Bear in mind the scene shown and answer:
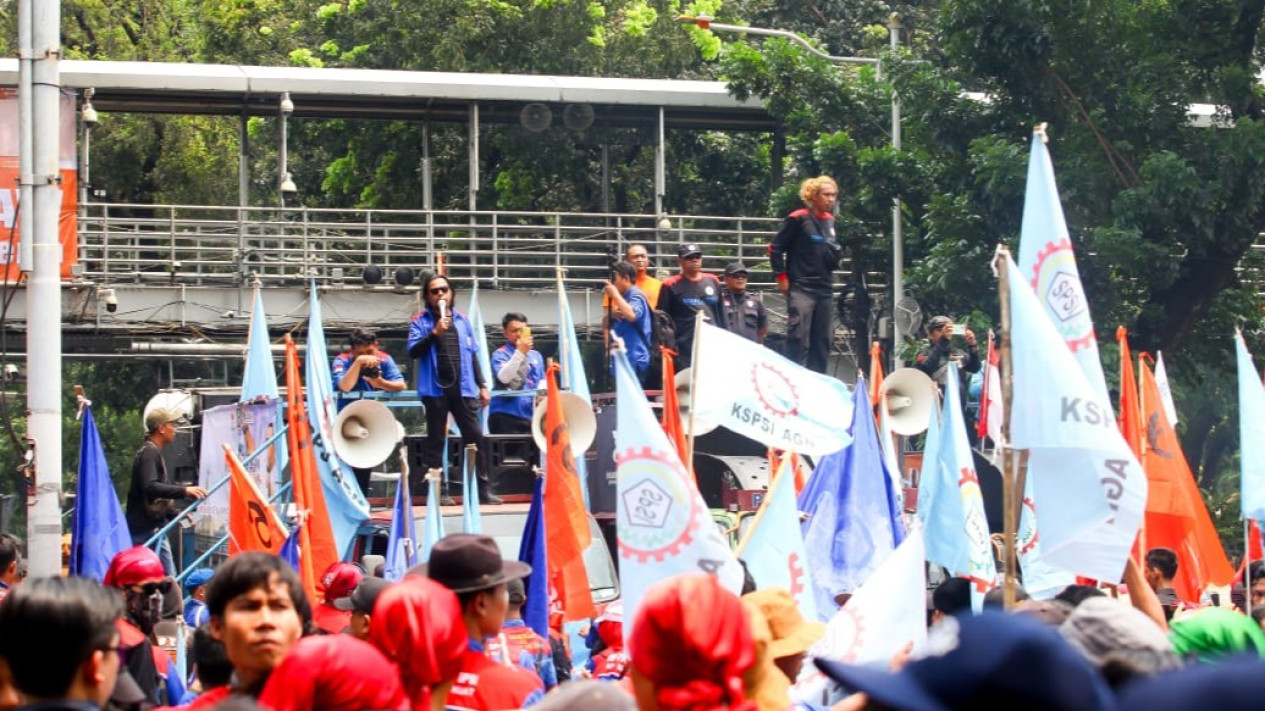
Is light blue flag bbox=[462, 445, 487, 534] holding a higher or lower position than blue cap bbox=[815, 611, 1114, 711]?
lower

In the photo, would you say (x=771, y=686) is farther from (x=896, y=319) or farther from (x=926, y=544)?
(x=896, y=319)

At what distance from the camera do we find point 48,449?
9484 mm

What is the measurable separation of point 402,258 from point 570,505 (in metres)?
15.5

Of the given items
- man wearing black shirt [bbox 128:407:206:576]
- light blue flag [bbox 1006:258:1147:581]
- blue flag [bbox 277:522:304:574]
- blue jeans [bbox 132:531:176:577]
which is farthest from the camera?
blue jeans [bbox 132:531:176:577]

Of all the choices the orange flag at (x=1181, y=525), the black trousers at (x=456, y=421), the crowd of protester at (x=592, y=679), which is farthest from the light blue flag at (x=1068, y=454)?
the black trousers at (x=456, y=421)

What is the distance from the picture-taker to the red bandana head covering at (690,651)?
12.7ft

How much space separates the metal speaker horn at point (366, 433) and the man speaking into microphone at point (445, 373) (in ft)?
1.81

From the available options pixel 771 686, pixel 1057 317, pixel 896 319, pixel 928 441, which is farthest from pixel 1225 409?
pixel 771 686

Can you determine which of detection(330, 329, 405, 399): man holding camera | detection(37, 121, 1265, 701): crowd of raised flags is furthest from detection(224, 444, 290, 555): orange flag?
detection(330, 329, 405, 399): man holding camera

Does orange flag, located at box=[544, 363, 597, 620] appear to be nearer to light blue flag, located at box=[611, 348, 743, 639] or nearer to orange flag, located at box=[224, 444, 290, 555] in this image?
orange flag, located at box=[224, 444, 290, 555]

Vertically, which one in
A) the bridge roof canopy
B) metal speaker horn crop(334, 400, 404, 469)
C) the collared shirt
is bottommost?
the collared shirt

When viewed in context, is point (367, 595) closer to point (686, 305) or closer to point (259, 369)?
point (259, 369)

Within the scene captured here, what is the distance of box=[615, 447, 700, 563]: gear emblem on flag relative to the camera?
7.20 metres

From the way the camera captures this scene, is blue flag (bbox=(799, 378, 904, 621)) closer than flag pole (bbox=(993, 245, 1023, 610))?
No
